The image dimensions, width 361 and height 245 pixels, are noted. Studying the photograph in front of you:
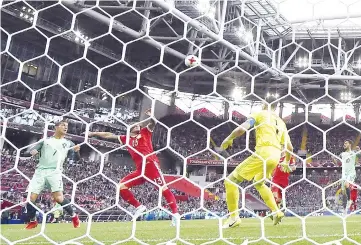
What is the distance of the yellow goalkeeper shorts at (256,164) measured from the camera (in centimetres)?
254

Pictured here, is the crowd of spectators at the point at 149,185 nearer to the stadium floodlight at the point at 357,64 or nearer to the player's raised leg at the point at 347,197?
the player's raised leg at the point at 347,197

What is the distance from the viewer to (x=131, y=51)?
38.7 ft

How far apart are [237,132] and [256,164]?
1.24 ft

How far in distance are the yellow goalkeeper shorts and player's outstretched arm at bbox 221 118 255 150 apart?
0.25 meters

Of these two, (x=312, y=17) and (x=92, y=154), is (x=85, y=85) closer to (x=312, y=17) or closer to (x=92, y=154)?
(x=92, y=154)

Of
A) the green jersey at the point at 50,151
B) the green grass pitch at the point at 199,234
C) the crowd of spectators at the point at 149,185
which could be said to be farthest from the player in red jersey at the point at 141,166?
the crowd of spectators at the point at 149,185

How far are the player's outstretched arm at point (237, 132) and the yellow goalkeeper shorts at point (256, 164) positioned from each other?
0.25m

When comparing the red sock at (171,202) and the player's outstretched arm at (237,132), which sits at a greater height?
the player's outstretched arm at (237,132)

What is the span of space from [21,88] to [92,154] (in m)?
2.81

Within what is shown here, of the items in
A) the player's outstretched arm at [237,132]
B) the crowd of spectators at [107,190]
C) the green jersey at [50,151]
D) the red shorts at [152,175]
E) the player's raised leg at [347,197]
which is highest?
the player's outstretched arm at [237,132]

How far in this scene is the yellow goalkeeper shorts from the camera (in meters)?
2.54

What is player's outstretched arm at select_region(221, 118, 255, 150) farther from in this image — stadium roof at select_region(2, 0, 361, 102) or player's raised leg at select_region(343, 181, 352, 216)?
stadium roof at select_region(2, 0, 361, 102)

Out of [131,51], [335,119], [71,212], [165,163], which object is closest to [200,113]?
[165,163]

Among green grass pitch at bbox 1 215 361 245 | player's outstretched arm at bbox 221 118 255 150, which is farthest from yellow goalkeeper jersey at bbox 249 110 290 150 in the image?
green grass pitch at bbox 1 215 361 245
